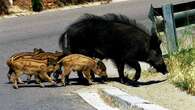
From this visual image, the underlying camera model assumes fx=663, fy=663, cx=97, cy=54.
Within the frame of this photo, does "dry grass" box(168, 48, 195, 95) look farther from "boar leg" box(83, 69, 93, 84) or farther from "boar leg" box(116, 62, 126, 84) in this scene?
"boar leg" box(83, 69, 93, 84)

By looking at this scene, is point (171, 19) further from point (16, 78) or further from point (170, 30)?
point (16, 78)

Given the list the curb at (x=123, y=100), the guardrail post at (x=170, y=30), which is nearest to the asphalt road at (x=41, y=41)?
the curb at (x=123, y=100)

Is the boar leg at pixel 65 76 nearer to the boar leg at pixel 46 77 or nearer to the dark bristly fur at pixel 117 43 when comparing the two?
the boar leg at pixel 46 77

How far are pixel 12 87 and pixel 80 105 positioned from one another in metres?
2.06

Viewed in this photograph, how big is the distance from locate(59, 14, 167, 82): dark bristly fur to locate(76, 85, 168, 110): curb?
0.77 meters

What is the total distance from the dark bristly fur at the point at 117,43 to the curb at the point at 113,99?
769 millimetres

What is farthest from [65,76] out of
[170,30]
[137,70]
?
[170,30]

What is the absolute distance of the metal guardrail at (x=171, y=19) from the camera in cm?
1243

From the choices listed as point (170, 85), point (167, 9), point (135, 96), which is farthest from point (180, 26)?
point (135, 96)

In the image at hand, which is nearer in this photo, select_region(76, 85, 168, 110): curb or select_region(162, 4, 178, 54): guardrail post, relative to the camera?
select_region(76, 85, 168, 110): curb

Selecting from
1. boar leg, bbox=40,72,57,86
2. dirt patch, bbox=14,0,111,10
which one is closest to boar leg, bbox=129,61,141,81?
boar leg, bbox=40,72,57,86

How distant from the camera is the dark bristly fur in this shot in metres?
11.4

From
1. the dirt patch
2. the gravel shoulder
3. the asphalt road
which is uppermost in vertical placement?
the gravel shoulder

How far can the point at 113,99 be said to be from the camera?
9750mm
